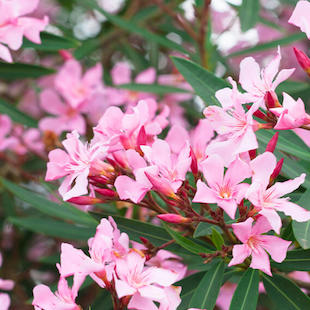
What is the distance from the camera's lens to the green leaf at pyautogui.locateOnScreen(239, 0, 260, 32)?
4.95 feet

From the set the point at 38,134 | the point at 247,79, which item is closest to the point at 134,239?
the point at 247,79

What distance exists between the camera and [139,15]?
2057 mm

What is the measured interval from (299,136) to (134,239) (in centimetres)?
38

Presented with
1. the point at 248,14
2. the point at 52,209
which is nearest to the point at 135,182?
the point at 52,209

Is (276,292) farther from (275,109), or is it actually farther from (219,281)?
(275,109)

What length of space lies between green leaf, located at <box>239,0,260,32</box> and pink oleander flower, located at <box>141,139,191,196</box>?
658mm

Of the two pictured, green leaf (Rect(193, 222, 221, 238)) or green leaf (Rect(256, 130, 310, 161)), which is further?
green leaf (Rect(256, 130, 310, 161))

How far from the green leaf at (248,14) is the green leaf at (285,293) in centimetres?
70

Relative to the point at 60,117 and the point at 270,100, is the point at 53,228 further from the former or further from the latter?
the point at 270,100

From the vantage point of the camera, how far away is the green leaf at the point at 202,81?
1.14 metres

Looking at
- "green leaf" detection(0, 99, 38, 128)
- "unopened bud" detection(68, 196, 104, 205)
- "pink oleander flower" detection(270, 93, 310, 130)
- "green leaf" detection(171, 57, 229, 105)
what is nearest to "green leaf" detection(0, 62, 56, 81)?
"green leaf" detection(0, 99, 38, 128)

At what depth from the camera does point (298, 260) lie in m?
1.01

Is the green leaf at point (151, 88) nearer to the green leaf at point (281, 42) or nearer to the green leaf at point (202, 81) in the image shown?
the green leaf at point (281, 42)

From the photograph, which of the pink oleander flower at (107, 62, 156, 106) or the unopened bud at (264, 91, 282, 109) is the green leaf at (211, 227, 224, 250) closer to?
the unopened bud at (264, 91, 282, 109)
